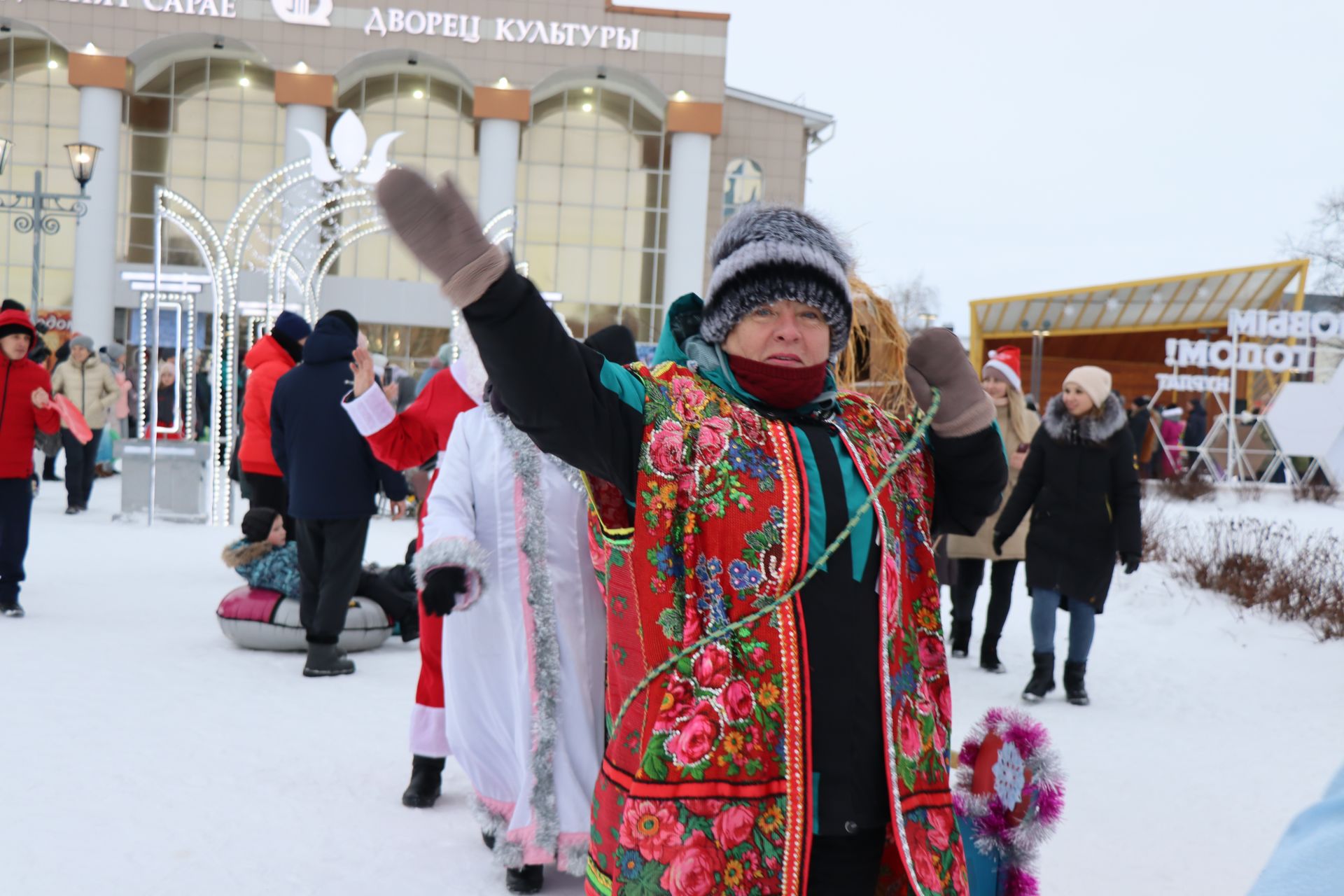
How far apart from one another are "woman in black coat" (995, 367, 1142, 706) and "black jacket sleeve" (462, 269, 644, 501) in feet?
16.5

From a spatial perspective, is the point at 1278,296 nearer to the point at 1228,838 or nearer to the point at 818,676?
the point at 1228,838

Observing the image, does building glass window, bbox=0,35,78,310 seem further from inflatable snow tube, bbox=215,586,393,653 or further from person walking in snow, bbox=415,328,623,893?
person walking in snow, bbox=415,328,623,893

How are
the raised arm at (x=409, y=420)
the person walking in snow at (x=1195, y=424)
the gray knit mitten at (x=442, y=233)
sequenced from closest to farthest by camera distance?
the gray knit mitten at (x=442, y=233)
the raised arm at (x=409, y=420)
the person walking in snow at (x=1195, y=424)

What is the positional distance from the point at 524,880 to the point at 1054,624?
3.83m

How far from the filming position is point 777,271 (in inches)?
82.4

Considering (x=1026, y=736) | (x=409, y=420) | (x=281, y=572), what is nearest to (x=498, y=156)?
(x=281, y=572)

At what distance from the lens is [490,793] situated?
12.5 ft

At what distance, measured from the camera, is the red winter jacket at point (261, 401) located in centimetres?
838

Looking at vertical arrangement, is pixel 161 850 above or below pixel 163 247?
below

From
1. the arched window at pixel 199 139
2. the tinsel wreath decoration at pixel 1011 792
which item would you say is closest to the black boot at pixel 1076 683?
the tinsel wreath decoration at pixel 1011 792

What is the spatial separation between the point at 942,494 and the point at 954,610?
230 inches

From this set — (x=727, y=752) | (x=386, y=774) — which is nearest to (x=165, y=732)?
(x=386, y=774)

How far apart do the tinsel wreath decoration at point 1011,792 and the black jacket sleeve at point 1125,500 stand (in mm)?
4522

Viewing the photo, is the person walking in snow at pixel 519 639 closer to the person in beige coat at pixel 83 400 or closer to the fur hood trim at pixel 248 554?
the fur hood trim at pixel 248 554
